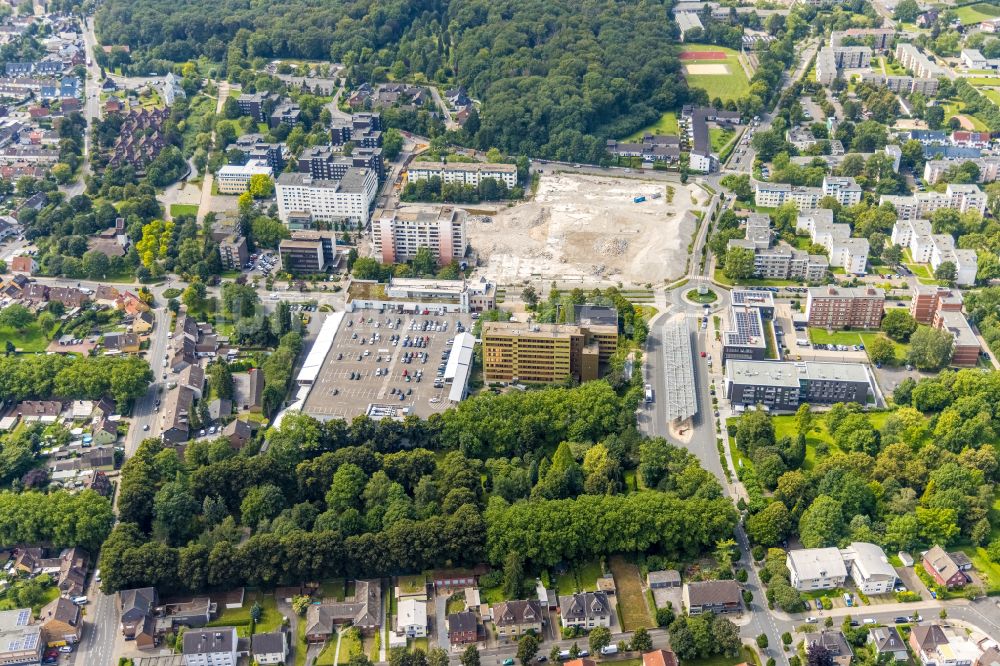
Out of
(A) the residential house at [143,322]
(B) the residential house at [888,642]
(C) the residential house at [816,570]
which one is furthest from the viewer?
(A) the residential house at [143,322]

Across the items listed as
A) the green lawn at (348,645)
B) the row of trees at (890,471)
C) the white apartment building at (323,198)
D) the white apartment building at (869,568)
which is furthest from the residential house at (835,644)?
the white apartment building at (323,198)

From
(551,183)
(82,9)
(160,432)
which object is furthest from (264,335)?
(82,9)

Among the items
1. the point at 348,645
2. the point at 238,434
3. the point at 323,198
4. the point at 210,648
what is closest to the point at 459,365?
the point at 238,434

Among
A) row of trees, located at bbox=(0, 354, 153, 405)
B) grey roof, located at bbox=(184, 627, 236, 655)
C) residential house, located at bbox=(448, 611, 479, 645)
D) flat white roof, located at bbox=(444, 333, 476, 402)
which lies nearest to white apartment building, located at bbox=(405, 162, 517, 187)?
flat white roof, located at bbox=(444, 333, 476, 402)

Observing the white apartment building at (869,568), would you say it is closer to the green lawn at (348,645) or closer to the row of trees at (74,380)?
the green lawn at (348,645)

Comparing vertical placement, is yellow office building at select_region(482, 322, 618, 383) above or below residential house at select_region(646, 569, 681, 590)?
above

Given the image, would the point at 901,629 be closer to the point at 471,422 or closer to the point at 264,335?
the point at 471,422

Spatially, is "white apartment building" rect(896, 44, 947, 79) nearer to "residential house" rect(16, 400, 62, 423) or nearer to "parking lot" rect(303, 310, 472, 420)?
"parking lot" rect(303, 310, 472, 420)
